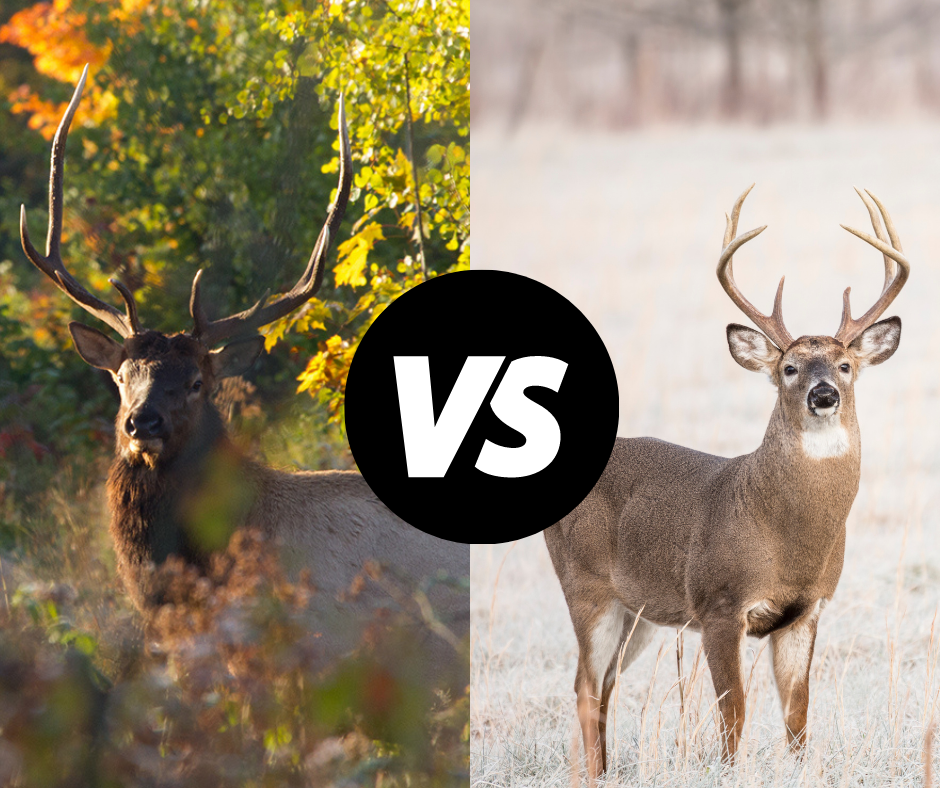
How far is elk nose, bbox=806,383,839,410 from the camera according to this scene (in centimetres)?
328

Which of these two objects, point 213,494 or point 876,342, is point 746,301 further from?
point 213,494

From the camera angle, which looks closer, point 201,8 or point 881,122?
point 201,8

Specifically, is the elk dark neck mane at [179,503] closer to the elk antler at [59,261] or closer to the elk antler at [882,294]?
the elk antler at [59,261]

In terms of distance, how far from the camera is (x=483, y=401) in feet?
13.7

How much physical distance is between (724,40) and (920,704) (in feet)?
41.4

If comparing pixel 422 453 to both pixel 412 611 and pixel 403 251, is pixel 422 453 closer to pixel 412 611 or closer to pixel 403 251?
pixel 412 611

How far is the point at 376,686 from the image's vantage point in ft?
8.74

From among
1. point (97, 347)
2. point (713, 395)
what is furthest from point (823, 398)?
point (713, 395)

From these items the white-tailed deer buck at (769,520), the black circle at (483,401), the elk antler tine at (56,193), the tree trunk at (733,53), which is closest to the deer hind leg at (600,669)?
the white-tailed deer buck at (769,520)

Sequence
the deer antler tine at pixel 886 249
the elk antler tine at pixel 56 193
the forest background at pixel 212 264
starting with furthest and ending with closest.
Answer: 1. the elk antler tine at pixel 56 193
2. the deer antler tine at pixel 886 249
3. the forest background at pixel 212 264

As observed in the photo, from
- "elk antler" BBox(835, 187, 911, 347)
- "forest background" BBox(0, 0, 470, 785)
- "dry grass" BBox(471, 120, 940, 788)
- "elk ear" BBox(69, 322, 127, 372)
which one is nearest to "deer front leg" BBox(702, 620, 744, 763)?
"dry grass" BBox(471, 120, 940, 788)

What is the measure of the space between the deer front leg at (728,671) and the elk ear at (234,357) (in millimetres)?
2179

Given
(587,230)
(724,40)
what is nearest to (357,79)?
(587,230)

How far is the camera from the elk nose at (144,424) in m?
4.27
